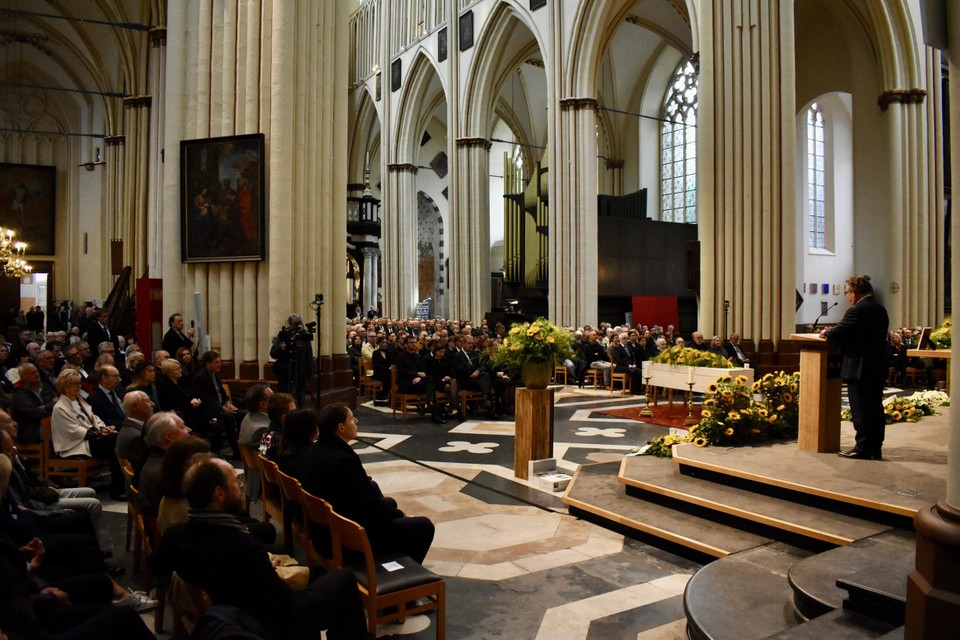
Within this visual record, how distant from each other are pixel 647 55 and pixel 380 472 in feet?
67.5

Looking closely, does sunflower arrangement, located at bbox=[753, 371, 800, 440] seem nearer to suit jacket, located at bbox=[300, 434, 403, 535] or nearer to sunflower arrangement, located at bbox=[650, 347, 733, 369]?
sunflower arrangement, located at bbox=[650, 347, 733, 369]

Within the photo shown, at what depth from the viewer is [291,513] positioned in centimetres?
338

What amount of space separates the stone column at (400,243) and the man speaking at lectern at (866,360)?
1938 centimetres

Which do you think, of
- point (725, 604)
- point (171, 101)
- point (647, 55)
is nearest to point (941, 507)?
point (725, 604)

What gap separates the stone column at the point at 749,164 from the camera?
12.8 meters

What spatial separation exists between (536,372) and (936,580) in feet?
13.0

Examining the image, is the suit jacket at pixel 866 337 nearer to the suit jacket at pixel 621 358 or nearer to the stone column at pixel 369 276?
the suit jacket at pixel 621 358

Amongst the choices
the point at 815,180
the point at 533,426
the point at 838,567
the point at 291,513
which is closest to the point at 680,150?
the point at 815,180

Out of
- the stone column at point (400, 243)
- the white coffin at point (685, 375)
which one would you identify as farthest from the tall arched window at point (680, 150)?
the white coffin at point (685, 375)

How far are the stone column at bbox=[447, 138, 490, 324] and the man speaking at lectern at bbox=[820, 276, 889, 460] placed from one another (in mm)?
15857

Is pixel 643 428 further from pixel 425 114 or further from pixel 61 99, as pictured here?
pixel 61 99

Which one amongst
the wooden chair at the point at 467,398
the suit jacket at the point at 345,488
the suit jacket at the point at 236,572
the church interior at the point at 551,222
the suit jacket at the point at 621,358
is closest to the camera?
the suit jacket at the point at 236,572

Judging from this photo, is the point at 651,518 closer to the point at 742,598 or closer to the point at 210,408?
the point at 742,598

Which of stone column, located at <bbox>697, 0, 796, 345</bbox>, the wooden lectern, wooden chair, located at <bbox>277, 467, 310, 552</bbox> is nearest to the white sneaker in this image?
wooden chair, located at <bbox>277, 467, 310, 552</bbox>
